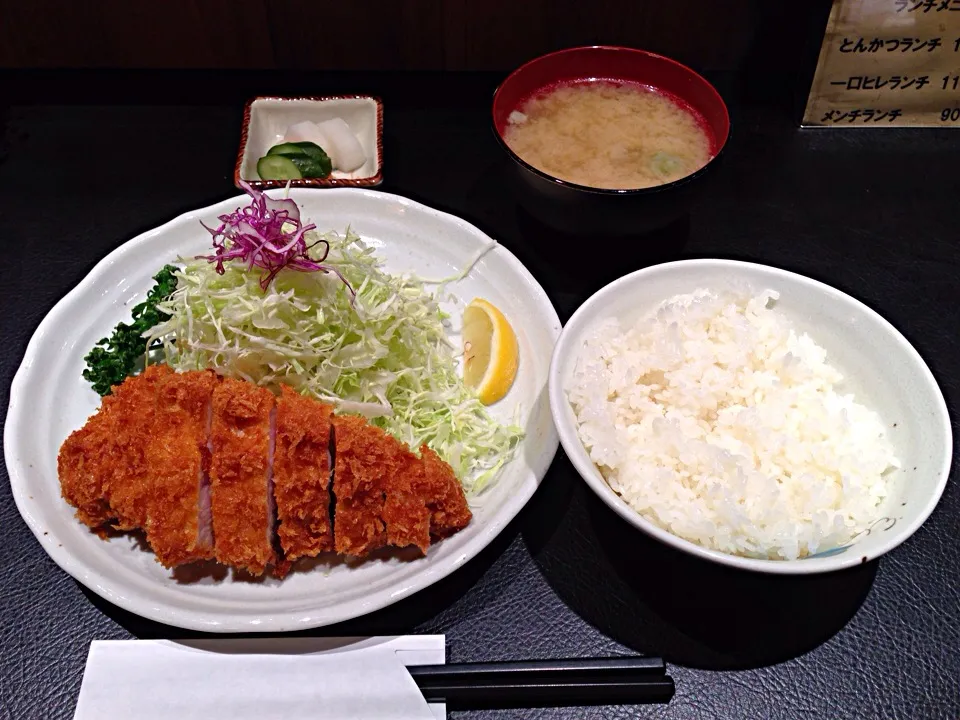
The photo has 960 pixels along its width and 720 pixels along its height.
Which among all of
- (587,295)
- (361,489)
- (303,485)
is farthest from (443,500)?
(587,295)

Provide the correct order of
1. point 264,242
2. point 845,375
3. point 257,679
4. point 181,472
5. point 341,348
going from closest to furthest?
point 257,679 → point 181,472 → point 845,375 → point 264,242 → point 341,348

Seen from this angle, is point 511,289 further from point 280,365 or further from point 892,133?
point 892,133

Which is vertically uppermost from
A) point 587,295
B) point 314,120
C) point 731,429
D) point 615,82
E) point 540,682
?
point 615,82

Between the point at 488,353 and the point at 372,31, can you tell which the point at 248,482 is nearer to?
the point at 488,353

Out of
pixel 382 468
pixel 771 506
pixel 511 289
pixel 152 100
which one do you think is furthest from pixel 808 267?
pixel 152 100

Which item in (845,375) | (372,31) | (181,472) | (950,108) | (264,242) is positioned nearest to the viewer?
(181,472)

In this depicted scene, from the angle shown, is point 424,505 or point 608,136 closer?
point 424,505

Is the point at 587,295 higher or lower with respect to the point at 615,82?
lower

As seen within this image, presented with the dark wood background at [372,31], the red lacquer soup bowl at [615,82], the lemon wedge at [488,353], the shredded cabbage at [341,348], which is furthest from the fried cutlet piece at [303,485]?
the dark wood background at [372,31]

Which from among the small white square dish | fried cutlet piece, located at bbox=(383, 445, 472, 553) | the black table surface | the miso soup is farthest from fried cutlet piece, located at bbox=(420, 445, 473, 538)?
the small white square dish
